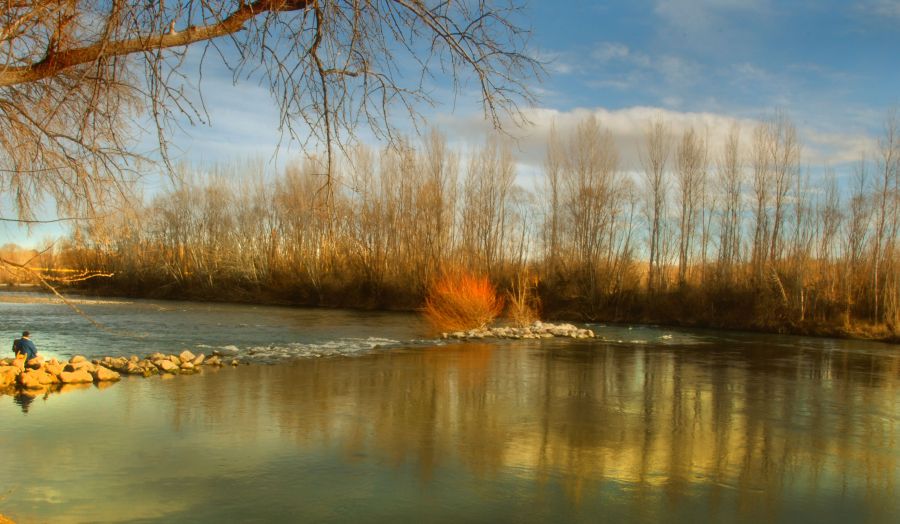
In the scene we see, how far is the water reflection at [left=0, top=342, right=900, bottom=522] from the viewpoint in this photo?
6363mm

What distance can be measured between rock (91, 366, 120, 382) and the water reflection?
20.1 inches

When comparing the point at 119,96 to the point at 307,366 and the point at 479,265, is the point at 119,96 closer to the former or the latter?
the point at 307,366

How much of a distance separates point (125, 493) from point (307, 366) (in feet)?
30.6

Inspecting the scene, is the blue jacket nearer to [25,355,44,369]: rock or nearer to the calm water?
[25,355,44,369]: rock

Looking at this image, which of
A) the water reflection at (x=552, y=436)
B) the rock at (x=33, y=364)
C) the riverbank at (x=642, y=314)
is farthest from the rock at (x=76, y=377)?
the riverbank at (x=642, y=314)

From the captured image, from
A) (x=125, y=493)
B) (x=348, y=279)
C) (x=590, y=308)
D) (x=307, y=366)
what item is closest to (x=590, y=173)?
(x=590, y=308)

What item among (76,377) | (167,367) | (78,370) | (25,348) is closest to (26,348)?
(25,348)

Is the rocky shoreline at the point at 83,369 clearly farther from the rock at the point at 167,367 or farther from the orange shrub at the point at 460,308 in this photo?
the orange shrub at the point at 460,308

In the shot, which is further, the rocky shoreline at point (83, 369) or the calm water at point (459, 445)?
the rocky shoreline at point (83, 369)

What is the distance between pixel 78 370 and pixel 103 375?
18.6 inches

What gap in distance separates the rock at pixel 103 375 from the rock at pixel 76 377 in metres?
0.12

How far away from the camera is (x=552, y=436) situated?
880 centimetres

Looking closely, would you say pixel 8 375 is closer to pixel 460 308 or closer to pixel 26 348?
pixel 26 348

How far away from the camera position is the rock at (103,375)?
12.7m
